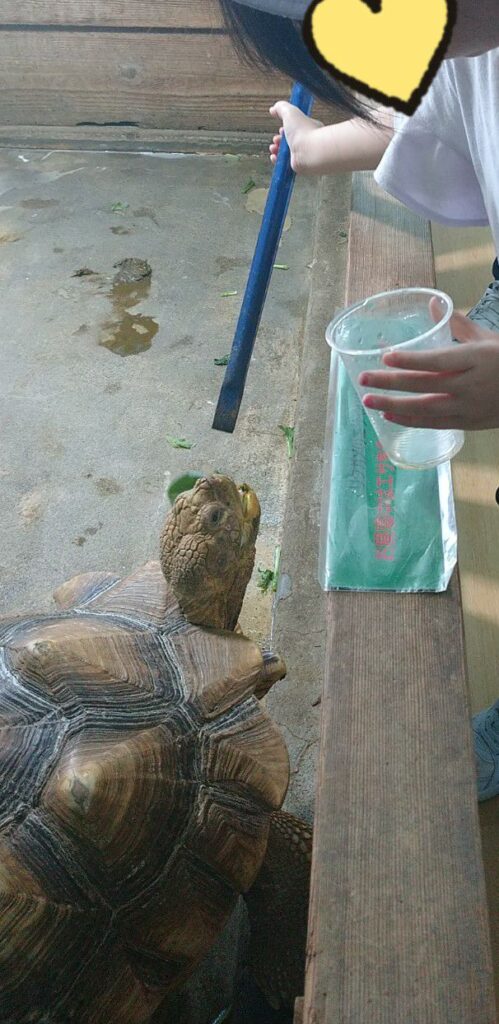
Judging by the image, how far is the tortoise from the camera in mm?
901

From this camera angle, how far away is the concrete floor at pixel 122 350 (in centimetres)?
192

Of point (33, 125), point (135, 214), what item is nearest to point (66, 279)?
point (135, 214)

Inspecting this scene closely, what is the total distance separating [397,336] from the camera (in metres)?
1.19

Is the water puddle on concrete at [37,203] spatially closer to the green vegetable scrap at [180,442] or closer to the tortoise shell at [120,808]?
the green vegetable scrap at [180,442]

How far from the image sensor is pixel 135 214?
2.88m

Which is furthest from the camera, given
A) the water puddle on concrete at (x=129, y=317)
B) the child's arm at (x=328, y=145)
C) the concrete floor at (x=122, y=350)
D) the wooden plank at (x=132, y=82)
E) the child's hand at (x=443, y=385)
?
the wooden plank at (x=132, y=82)

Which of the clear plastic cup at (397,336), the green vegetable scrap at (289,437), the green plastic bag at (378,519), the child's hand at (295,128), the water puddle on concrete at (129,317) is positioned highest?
the child's hand at (295,128)

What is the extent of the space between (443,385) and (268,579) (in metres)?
0.96

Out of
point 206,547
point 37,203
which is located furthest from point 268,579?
point 37,203

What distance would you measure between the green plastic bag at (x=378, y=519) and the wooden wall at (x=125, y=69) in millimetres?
2104

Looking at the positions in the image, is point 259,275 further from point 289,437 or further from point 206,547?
point 206,547
